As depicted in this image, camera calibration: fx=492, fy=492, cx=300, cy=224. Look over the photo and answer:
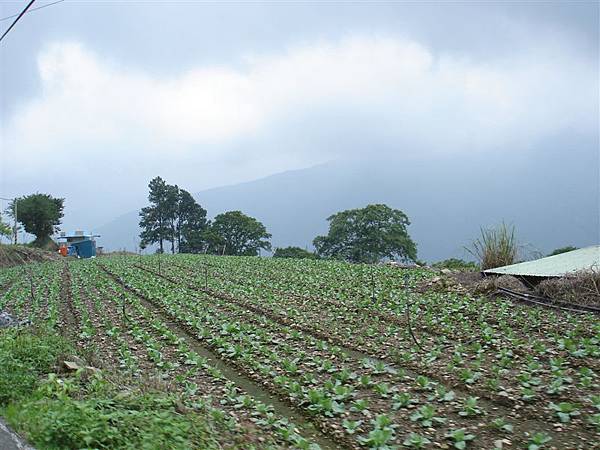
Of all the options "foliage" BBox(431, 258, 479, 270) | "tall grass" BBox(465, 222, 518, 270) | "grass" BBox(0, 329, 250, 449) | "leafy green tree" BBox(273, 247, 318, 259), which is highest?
"tall grass" BBox(465, 222, 518, 270)

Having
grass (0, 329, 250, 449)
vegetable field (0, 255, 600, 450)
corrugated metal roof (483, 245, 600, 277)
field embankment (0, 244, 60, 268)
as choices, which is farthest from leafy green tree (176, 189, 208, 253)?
grass (0, 329, 250, 449)

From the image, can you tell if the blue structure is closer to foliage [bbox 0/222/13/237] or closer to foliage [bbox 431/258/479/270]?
foliage [bbox 0/222/13/237]

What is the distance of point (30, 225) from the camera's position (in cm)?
4628

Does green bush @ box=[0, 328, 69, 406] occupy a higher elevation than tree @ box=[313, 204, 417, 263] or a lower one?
lower

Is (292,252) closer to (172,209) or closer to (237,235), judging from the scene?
(237,235)

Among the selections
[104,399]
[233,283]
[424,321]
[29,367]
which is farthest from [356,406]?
[233,283]

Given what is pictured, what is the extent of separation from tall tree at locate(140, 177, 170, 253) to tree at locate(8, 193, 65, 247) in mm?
12933

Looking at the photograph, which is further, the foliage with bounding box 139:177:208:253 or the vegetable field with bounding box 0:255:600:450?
the foliage with bounding box 139:177:208:253

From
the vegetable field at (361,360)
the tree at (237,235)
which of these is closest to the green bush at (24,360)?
the vegetable field at (361,360)

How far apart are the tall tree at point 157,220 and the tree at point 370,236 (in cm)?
2746

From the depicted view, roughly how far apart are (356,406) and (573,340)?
3.84m

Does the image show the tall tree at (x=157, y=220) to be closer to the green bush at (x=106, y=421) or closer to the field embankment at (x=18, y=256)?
the field embankment at (x=18, y=256)

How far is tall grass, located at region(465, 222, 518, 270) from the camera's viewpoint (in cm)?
1427

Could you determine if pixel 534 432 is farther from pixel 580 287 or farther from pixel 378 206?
pixel 378 206
